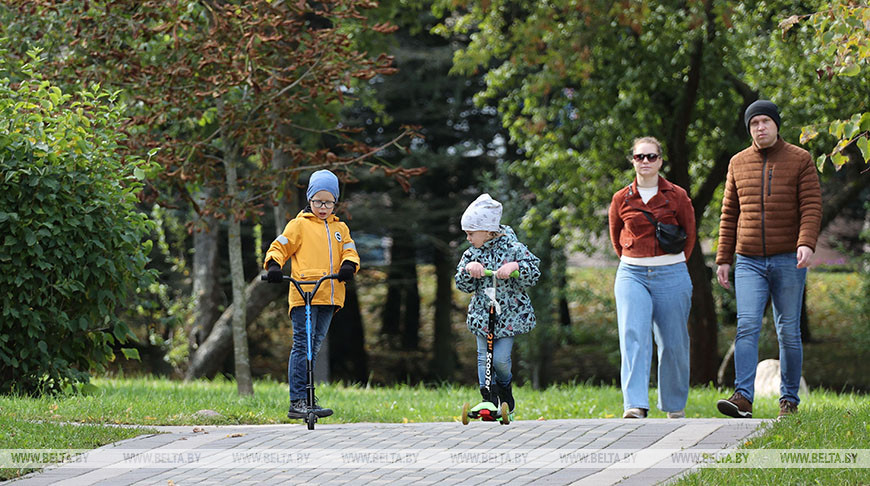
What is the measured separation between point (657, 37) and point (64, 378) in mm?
9414

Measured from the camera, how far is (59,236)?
379 inches

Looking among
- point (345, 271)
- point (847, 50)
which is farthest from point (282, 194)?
point (847, 50)

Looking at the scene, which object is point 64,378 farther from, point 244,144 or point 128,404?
point 244,144

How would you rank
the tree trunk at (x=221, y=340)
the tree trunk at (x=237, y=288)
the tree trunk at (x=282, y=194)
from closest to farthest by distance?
the tree trunk at (x=237, y=288) < the tree trunk at (x=282, y=194) < the tree trunk at (x=221, y=340)

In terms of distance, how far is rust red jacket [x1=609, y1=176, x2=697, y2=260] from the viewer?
8438 millimetres

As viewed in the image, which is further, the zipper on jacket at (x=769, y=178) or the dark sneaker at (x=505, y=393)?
the zipper on jacket at (x=769, y=178)

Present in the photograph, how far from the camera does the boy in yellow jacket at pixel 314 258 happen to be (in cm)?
806

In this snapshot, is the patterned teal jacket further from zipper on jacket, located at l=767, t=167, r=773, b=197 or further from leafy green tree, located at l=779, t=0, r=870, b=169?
leafy green tree, located at l=779, t=0, r=870, b=169

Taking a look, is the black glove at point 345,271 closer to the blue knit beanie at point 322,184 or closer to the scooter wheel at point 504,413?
the blue knit beanie at point 322,184

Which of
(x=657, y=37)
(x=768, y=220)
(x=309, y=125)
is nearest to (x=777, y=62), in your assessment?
(x=657, y=37)

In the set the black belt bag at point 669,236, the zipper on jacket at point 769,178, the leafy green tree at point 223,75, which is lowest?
the black belt bag at point 669,236

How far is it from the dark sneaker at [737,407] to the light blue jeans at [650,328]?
0.39 metres

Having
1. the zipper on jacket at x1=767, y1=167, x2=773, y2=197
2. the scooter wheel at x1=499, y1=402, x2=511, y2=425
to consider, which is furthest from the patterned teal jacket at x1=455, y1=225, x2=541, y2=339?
the zipper on jacket at x1=767, y1=167, x2=773, y2=197

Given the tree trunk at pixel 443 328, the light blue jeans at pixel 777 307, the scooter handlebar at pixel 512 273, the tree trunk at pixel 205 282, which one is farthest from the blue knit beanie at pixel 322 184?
the tree trunk at pixel 443 328
